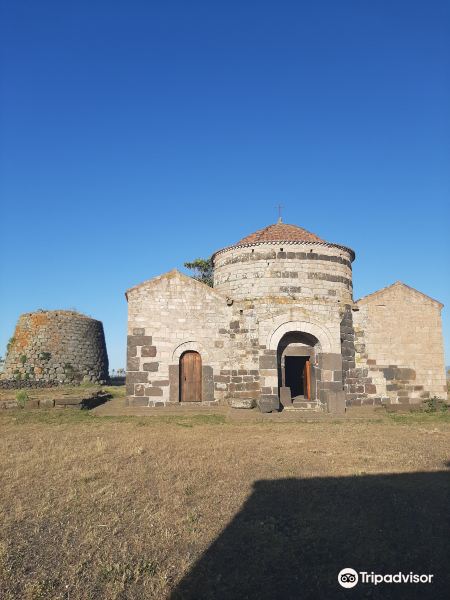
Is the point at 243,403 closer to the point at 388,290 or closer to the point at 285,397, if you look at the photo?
the point at 285,397

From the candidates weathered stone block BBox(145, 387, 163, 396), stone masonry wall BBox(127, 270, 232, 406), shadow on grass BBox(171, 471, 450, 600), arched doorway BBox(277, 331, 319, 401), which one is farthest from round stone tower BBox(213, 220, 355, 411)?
shadow on grass BBox(171, 471, 450, 600)

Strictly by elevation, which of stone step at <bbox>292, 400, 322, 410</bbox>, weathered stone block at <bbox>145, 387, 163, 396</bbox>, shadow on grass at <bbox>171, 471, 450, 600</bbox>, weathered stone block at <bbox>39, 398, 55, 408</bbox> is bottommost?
shadow on grass at <bbox>171, 471, 450, 600</bbox>

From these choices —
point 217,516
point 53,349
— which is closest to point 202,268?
point 53,349

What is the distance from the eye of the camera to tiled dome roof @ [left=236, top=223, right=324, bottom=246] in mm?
17188

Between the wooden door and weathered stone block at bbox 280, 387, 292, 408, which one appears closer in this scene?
weathered stone block at bbox 280, 387, 292, 408

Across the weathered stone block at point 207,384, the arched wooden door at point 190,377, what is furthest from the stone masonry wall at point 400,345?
the arched wooden door at point 190,377

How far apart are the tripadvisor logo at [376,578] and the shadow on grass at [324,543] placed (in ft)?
0.18

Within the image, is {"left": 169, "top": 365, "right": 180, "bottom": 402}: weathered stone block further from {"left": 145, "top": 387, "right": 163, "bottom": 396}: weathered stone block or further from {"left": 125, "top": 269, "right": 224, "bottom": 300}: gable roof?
{"left": 125, "top": 269, "right": 224, "bottom": 300}: gable roof

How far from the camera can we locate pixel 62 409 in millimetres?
15016

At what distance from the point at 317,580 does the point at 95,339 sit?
96.5 ft

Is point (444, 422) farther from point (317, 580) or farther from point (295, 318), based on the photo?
point (317, 580)

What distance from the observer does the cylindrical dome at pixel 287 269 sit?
55.0 ft

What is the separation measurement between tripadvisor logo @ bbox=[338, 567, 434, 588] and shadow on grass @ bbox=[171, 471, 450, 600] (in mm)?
55

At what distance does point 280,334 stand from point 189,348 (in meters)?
3.41
